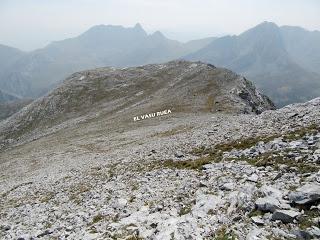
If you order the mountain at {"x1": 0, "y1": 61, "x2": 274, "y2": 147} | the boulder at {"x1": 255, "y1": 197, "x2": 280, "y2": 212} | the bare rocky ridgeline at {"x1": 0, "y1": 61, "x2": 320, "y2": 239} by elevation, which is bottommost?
the mountain at {"x1": 0, "y1": 61, "x2": 274, "y2": 147}

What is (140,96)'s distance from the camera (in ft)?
428

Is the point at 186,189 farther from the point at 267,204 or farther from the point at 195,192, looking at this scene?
the point at 267,204

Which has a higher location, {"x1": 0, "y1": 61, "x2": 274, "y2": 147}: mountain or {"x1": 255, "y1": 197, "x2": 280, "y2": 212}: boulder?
{"x1": 255, "y1": 197, "x2": 280, "y2": 212}: boulder

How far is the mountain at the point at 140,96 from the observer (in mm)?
100113

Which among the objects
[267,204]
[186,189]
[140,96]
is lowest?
[140,96]

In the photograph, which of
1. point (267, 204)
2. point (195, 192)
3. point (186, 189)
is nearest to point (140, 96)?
point (186, 189)

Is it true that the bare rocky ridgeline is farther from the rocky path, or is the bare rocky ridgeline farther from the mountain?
the mountain

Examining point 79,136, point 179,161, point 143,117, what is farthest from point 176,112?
point 179,161

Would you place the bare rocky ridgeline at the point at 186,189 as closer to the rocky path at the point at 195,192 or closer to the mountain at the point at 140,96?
the rocky path at the point at 195,192

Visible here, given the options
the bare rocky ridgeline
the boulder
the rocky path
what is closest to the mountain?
the bare rocky ridgeline

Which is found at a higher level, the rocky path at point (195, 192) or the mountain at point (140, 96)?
the rocky path at point (195, 192)

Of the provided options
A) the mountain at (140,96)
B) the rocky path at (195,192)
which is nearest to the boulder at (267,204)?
the rocky path at (195,192)

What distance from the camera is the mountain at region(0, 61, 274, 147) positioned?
100113mm

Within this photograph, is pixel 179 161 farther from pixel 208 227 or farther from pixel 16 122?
pixel 16 122
